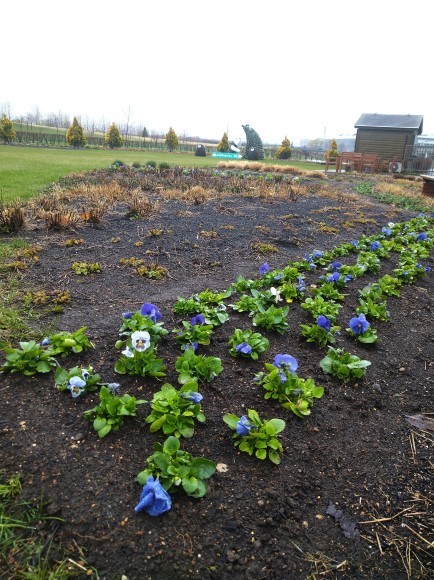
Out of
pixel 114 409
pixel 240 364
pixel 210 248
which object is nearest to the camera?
pixel 114 409

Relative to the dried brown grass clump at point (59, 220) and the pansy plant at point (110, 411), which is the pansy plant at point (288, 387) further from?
the dried brown grass clump at point (59, 220)

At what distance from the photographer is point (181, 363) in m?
2.36

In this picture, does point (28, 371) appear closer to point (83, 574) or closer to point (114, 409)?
point (114, 409)

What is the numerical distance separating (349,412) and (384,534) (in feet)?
2.43

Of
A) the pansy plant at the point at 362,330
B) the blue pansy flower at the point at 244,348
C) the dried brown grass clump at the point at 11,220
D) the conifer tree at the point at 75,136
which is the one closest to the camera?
the blue pansy flower at the point at 244,348

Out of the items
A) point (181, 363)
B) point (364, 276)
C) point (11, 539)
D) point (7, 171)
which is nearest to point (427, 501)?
point (181, 363)

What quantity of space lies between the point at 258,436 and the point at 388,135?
3596 centimetres

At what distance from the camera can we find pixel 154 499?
1521mm

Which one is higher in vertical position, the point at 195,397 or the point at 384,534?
the point at 195,397

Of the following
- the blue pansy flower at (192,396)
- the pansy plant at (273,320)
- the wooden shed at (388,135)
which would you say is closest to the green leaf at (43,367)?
the blue pansy flower at (192,396)

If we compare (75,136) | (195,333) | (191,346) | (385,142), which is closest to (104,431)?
(191,346)

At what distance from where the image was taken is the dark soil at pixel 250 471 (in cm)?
148

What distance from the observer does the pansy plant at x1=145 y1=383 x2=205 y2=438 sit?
6.28 ft

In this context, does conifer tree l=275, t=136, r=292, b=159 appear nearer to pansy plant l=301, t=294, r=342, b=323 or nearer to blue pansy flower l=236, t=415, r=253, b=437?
pansy plant l=301, t=294, r=342, b=323
